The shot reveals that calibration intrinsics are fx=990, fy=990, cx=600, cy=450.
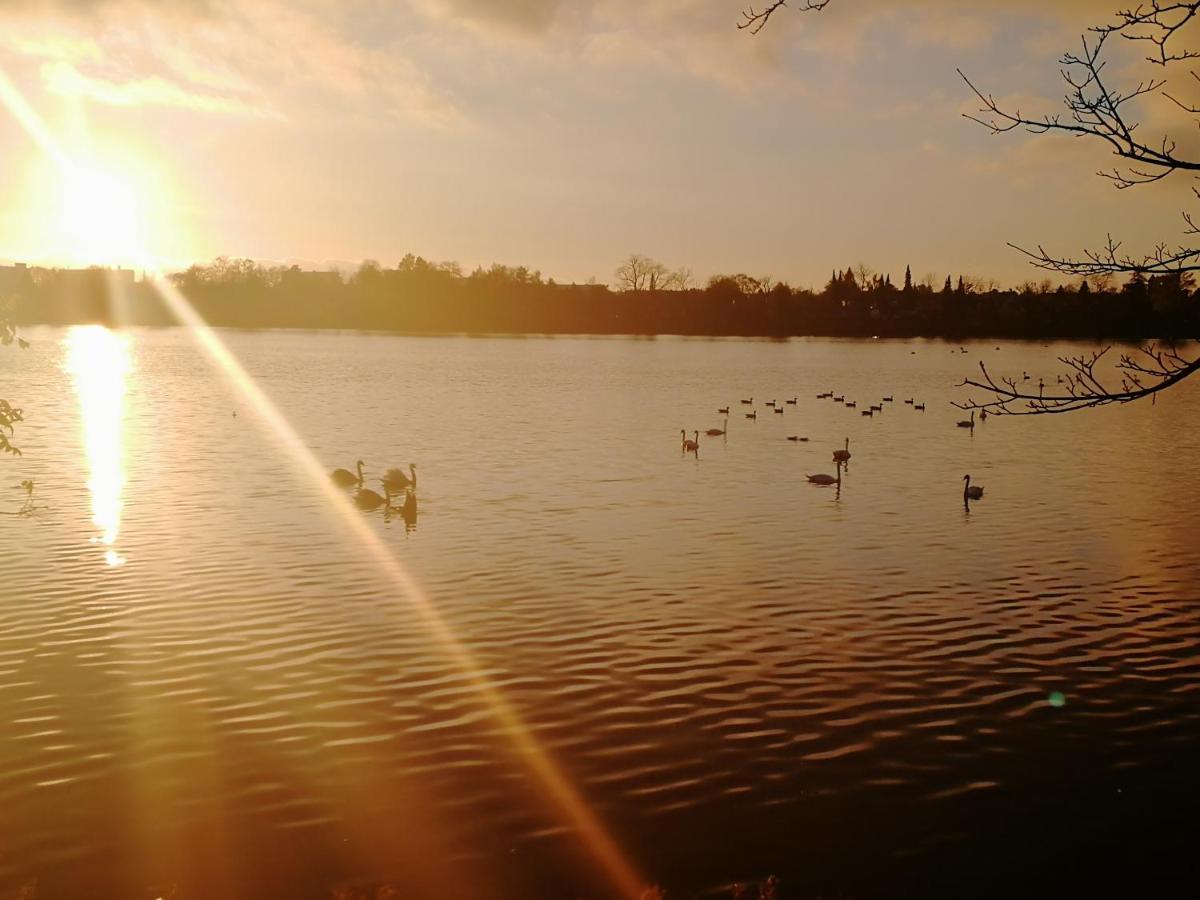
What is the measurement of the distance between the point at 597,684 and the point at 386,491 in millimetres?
18622

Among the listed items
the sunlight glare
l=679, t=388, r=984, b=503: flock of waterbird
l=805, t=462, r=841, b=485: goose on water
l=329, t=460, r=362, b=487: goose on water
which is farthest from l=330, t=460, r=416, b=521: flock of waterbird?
l=679, t=388, r=984, b=503: flock of waterbird

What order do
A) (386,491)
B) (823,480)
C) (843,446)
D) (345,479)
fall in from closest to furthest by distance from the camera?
1. (386,491)
2. (345,479)
3. (823,480)
4. (843,446)

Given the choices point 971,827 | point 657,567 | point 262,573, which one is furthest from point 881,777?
point 262,573

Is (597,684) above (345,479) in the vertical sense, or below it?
below

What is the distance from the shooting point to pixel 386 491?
3291 centimetres

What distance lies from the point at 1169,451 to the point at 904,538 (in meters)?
28.2

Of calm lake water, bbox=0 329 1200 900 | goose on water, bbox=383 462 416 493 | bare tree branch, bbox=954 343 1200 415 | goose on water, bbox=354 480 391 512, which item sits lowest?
calm lake water, bbox=0 329 1200 900

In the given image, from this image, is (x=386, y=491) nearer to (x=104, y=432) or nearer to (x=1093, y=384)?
(x=104, y=432)

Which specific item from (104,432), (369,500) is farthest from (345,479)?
(104,432)

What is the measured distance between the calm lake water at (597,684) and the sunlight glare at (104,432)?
36 cm

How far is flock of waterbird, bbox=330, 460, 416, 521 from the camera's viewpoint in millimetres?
30188

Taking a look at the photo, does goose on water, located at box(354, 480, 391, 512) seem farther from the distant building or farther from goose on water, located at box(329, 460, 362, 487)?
the distant building

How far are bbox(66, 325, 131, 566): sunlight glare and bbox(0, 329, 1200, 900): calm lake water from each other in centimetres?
36

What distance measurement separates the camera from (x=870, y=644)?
1819 cm
